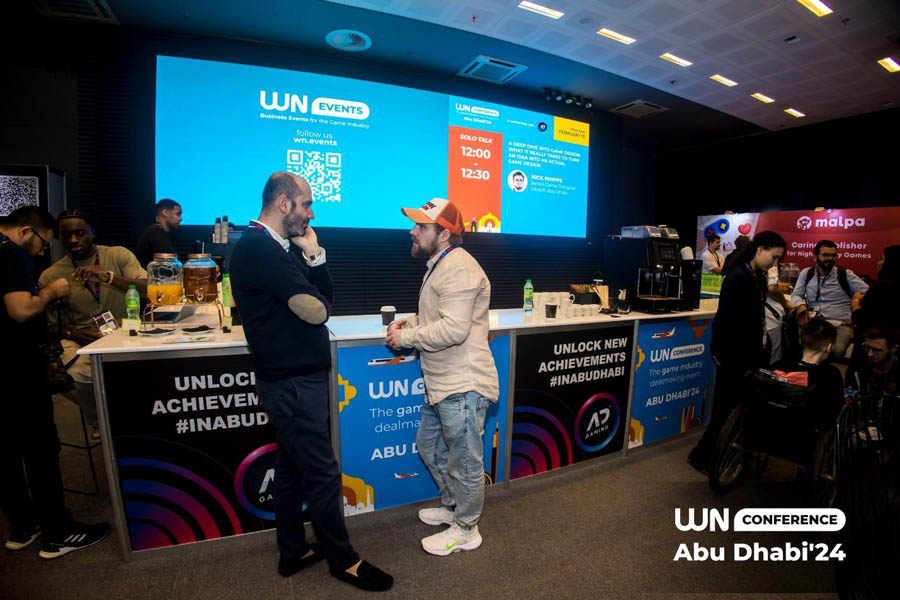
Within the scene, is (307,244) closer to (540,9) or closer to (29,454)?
(29,454)

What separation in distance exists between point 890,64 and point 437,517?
23.6 ft

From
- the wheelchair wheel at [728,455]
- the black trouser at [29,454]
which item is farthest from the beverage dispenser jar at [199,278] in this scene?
the wheelchair wheel at [728,455]

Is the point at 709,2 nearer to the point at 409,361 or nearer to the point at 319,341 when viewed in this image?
the point at 409,361

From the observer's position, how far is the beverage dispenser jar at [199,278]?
213 cm

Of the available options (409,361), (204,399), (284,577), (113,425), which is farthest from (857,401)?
(113,425)

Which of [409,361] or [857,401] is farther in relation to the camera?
[409,361]

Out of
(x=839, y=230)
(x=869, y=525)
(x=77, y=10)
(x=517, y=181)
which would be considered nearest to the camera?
(x=869, y=525)

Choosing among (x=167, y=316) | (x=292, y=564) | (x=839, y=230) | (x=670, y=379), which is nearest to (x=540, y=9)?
(x=670, y=379)

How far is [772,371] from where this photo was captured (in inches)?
91.6

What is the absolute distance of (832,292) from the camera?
4.79m

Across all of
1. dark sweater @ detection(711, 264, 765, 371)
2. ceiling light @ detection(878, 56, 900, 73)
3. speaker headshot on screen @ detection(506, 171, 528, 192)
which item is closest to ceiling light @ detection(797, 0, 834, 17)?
ceiling light @ detection(878, 56, 900, 73)

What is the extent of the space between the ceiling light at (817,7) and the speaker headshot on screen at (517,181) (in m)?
2.95

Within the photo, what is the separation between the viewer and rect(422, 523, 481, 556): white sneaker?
1996 millimetres

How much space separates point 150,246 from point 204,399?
2.31m
